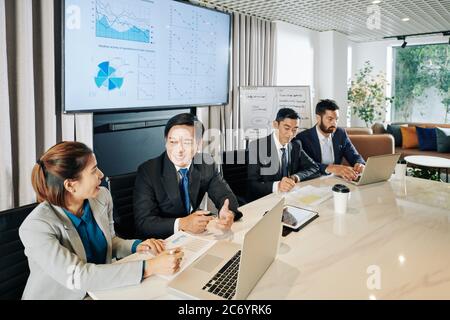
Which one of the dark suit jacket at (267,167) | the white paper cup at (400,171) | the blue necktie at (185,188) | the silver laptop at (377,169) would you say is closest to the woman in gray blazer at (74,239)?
the blue necktie at (185,188)

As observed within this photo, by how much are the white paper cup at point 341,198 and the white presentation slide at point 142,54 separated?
5.76ft

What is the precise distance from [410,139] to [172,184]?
539cm

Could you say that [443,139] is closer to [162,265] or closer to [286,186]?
[286,186]

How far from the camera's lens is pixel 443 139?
5.52 m

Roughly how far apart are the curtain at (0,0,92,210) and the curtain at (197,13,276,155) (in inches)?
69.1

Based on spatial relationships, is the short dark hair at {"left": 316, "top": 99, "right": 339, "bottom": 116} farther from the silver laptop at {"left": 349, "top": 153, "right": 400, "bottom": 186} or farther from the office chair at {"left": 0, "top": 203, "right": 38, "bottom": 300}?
the office chair at {"left": 0, "top": 203, "right": 38, "bottom": 300}

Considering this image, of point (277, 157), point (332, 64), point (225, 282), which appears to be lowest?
point (225, 282)

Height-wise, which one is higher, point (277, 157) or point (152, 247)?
point (277, 157)

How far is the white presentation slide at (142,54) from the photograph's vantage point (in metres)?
2.35

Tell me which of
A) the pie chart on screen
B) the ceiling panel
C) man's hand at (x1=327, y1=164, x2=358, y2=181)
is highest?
the ceiling panel

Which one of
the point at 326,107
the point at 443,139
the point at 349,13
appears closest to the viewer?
the point at 326,107

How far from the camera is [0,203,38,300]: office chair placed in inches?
47.3

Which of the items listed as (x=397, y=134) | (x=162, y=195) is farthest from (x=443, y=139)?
(x=162, y=195)

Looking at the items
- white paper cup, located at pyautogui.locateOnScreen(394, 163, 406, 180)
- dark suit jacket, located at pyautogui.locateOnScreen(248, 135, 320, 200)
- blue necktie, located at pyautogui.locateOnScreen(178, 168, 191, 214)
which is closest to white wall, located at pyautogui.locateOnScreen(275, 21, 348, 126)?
dark suit jacket, located at pyautogui.locateOnScreen(248, 135, 320, 200)
